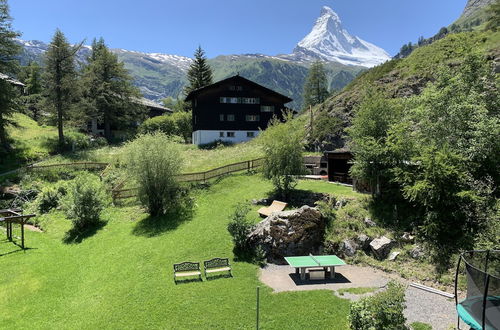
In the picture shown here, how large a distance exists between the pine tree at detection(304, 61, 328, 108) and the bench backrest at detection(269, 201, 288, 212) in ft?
205

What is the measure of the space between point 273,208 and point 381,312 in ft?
44.3

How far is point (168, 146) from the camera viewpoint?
2548cm

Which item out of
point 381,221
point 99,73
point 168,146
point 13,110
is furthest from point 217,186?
point 99,73

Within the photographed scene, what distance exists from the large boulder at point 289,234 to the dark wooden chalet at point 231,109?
35.2m

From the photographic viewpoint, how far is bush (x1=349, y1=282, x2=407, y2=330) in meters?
9.84

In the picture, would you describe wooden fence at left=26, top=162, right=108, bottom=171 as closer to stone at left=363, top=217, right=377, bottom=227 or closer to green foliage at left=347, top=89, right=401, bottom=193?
green foliage at left=347, top=89, right=401, bottom=193

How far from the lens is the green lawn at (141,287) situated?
12.6m

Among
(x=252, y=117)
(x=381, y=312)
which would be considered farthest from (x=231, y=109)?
(x=381, y=312)

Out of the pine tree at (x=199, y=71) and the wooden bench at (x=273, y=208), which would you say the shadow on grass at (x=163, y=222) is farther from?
the pine tree at (x=199, y=71)

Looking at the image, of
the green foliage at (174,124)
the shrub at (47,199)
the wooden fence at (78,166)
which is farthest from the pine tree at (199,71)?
the shrub at (47,199)

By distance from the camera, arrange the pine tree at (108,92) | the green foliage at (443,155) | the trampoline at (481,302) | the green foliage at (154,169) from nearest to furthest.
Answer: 1. the trampoline at (481,302)
2. the green foliage at (443,155)
3. the green foliage at (154,169)
4. the pine tree at (108,92)

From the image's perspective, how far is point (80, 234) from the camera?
23953 mm

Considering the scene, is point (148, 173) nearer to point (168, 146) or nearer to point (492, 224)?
point (168, 146)

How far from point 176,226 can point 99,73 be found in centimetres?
4109
